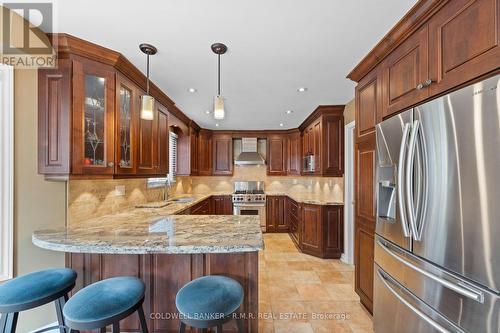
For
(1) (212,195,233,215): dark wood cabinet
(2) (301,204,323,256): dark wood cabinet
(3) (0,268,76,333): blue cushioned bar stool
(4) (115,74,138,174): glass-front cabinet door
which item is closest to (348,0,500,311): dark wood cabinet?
(2) (301,204,323,256): dark wood cabinet

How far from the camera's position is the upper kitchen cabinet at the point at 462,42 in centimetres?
106

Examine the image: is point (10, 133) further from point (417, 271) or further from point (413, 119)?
point (417, 271)

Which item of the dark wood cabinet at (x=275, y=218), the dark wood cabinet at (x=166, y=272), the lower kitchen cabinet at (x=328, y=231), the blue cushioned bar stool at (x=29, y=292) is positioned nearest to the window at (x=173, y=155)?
the dark wood cabinet at (x=275, y=218)

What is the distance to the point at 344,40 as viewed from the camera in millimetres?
1796

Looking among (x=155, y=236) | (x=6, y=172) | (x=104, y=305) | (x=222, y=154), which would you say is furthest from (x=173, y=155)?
(x=104, y=305)

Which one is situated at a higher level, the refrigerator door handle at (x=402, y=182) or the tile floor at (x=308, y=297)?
the refrigerator door handle at (x=402, y=182)

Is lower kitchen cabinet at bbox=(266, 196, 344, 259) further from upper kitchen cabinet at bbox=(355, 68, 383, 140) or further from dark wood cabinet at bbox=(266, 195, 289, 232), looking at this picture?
upper kitchen cabinet at bbox=(355, 68, 383, 140)

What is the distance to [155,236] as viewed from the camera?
1.64 meters

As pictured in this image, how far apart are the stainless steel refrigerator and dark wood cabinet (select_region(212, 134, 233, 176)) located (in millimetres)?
4338

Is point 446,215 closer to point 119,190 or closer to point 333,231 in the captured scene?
point 333,231

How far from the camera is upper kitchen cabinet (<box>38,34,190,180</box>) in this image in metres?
1.76

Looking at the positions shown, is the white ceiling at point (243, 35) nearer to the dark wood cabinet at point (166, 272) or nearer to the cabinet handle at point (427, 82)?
the cabinet handle at point (427, 82)

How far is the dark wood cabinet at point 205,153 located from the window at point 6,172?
366 centimetres

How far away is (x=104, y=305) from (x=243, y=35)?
2.00m
